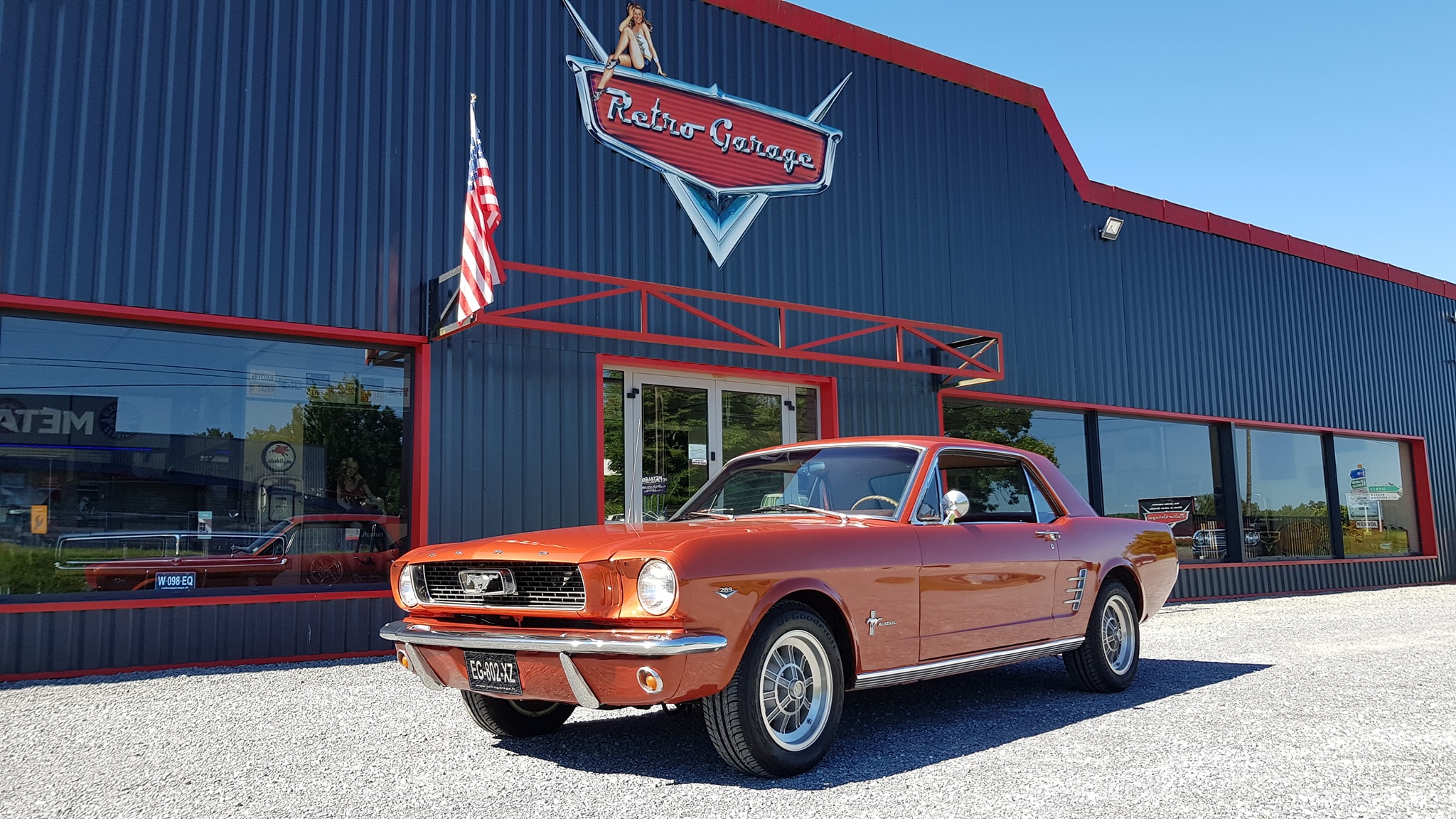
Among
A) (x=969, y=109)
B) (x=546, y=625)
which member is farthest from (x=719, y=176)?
(x=546, y=625)

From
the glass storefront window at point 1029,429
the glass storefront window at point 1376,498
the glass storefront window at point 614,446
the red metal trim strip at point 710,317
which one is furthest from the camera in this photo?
the glass storefront window at point 1376,498

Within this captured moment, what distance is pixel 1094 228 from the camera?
1480 cm

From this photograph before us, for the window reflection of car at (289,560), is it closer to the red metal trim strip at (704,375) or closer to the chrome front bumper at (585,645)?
the red metal trim strip at (704,375)

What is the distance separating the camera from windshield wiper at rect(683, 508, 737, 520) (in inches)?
213

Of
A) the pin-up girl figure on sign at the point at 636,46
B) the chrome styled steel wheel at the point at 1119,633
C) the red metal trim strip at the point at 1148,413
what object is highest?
the pin-up girl figure on sign at the point at 636,46

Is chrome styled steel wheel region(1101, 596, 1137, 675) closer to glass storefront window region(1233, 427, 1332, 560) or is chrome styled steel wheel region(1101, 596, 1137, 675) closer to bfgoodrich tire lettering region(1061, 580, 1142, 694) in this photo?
bfgoodrich tire lettering region(1061, 580, 1142, 694)

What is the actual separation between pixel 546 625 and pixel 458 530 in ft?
16.3

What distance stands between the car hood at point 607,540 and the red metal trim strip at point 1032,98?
794cm

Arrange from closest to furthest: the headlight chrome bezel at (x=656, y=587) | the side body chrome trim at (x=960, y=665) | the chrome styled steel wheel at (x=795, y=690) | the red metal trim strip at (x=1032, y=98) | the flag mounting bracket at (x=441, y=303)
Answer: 1. the headlight chrome bezel at (x=656, y=587)
2. the chrome styled steel wheel at (x=795, y=690)
3. the side body chrome trim at (x=960, y=665)
4. the flag mounting bracket at (x=441, y=303)
5. the red metal trim strip at (x=1032, y=98)

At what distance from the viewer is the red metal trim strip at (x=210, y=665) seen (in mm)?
7148

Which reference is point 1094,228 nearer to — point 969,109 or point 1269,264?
point 969,109

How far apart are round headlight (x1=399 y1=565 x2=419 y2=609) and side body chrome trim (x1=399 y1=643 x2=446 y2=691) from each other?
221 mm

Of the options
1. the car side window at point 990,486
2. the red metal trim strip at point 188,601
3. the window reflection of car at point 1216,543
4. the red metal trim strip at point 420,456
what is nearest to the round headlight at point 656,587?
the car side window at point 990,486

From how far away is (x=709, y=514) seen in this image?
561cm
